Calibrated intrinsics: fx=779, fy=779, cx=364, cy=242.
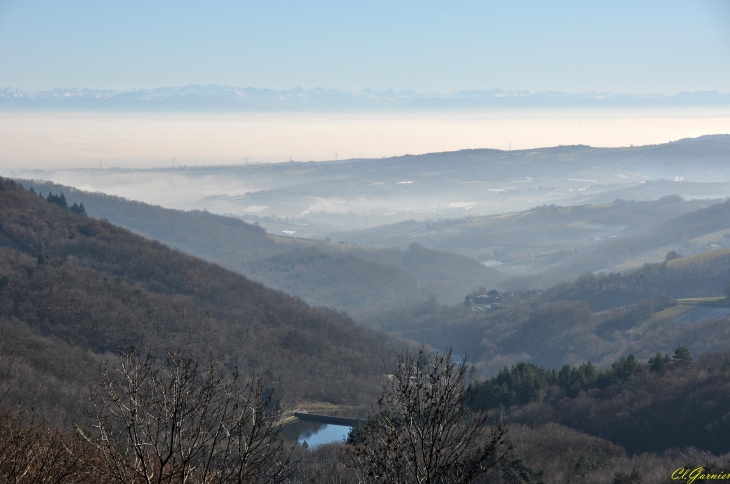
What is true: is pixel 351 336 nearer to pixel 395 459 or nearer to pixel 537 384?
pixel 537 384

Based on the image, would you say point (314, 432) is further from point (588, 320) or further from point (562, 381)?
point (588, 320)

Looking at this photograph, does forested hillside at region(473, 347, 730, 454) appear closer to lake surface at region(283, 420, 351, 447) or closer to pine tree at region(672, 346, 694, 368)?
pine tree at region(672, 346, 694, 368)

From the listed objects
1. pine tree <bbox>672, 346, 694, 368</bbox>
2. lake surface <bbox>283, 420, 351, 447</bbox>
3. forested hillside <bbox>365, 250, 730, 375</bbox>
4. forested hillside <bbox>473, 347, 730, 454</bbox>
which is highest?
pine tree <bbox>672, 346, 694, 368</bbox>

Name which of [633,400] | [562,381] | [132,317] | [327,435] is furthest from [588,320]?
[327,435]

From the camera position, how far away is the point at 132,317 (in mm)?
80375

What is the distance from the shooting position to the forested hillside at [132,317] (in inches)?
2496

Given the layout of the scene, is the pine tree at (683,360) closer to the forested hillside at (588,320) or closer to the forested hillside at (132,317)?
the forested hillside at (132,317)

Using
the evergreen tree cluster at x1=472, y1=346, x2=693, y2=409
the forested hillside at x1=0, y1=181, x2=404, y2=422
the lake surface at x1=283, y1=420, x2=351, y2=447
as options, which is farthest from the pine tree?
the forested hillside at x1=0, y1=181, x2=404, y2=422

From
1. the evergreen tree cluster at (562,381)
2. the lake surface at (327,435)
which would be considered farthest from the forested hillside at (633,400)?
the lake surface at (327,435)

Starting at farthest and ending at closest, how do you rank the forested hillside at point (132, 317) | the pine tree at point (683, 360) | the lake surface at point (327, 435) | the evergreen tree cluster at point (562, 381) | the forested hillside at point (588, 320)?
the forested hillside at point (588, 320) < the pine tree at point (683, 360) < the evergreen tree cluster at point (562, 381) < the forested hillside at point (132, 317) < the lake surface at point (327, 435)

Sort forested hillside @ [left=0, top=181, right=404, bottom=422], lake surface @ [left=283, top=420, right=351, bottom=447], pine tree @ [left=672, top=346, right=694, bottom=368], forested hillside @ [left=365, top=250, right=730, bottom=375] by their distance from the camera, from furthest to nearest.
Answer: forested hillside @ [left=365, top=250, right=730, bottom=375] → pine tree @ [left=672, top=346, right=694, bottom=368] → forested hillside @ [left=0, top=181, right=404, bottom=422] → lake surface @ [left=283, top=420, right=351, bottom=447]

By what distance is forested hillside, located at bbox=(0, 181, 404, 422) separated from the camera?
6341 cm

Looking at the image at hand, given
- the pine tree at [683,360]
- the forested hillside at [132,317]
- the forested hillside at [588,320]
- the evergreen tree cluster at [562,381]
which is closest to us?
the forested hillside at [132,317]

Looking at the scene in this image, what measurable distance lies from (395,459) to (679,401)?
52430 millimetres
